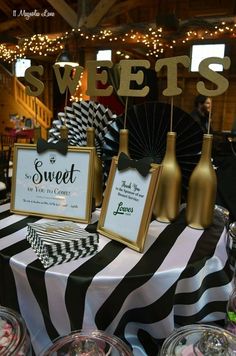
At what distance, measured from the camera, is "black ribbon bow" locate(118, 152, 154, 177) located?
38.0 inches

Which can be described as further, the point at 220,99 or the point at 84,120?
the point at 220,99

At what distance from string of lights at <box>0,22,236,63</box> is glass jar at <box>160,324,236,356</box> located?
5903 millimetres

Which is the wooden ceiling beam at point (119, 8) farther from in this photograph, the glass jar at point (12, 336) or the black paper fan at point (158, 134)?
the glass jar at point (12, 336)

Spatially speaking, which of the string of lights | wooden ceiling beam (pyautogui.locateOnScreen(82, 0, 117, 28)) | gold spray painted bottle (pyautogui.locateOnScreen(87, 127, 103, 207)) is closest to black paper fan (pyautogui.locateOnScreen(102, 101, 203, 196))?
gold spray painted bottle (pyautogui.locateOnScreen(87, 127, 103, 207))

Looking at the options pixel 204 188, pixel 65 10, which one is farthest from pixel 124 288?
pixel 65 10

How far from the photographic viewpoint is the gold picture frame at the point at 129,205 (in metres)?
0.94

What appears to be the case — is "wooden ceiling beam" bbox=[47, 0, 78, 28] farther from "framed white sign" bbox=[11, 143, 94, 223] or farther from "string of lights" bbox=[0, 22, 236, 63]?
"framed white sign" bbox=[11, 143, 94, 223]

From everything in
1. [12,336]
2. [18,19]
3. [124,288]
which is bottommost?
[12,336]

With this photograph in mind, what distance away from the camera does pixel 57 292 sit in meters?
0.85

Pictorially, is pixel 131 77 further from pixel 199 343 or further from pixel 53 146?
pixel 199 343

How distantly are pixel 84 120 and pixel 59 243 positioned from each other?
0.63 metres

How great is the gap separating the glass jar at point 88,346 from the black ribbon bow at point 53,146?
620 millimetres

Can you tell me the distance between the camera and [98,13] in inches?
233

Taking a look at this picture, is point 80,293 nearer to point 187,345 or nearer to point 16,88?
point 187,345
